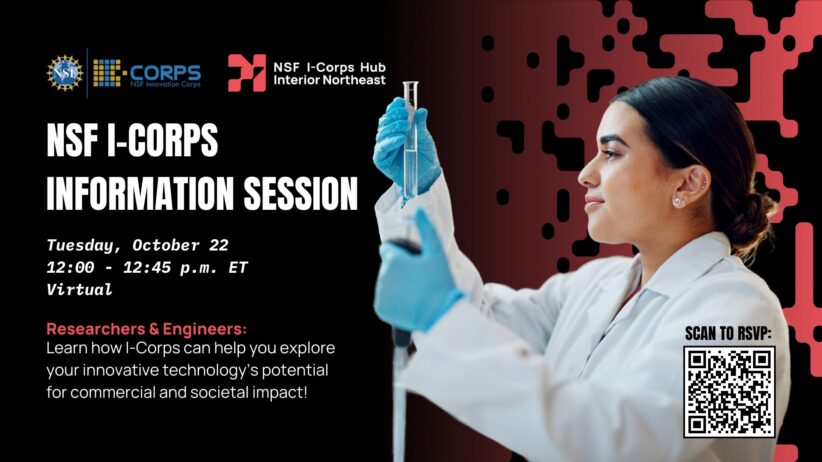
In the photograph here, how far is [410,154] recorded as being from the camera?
1.72m

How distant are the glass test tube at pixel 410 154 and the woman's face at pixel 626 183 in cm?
36

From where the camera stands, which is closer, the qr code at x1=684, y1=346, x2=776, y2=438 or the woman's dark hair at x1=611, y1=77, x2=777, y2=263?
the qr code at x1=684, y1=346, x2=776, y2=438

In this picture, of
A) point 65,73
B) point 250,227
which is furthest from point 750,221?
point 65,73

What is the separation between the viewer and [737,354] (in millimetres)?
1419

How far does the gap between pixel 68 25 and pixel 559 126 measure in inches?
53.6

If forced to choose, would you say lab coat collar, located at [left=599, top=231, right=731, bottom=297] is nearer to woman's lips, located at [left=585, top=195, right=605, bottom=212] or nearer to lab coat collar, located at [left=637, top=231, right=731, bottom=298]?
lab coat collar, located at [left=637, top=231, right=731, bottom=298]

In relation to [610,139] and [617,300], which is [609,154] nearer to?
[610,139]

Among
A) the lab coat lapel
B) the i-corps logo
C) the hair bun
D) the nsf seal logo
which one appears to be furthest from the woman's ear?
the nsf seal logo

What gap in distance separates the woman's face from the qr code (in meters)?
0.32

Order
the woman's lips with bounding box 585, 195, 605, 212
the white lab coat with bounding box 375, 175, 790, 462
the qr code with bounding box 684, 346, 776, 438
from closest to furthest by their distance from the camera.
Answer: the white lab coat with bounding box 375, 175, 790, 462
the qr code with bounding box 684, 346, 776, 438
the woman's lips with bounding box 585, 195, 605, 212

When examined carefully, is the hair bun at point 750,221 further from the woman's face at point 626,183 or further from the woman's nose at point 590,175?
the woman's nose at point 590,175

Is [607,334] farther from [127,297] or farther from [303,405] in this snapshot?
[127,297]

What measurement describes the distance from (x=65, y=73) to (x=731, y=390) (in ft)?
5.99

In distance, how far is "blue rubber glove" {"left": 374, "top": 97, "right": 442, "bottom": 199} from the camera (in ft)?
5.41
